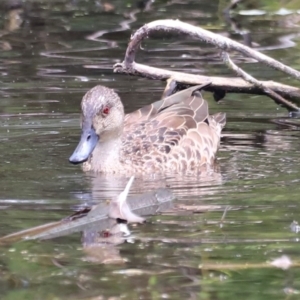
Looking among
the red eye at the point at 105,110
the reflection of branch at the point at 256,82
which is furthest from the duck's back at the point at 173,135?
the reflection of branch at the point at 256,82

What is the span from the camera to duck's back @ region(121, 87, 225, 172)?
833 cm

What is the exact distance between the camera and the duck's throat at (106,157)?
8312mm

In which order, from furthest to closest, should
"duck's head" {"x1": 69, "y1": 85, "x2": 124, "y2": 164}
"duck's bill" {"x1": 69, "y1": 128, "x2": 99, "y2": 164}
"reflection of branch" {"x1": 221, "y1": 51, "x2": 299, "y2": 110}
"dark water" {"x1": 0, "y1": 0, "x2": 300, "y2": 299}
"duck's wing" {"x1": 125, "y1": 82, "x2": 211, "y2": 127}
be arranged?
"reflection of branch" {"x1": 221, "y1": 51, "x2": 299, "y2": 110}, "duck's wing" {"x1": 125, "y1": 82, "x2": 211, "y2": 127}, "duck's head" {"x1": 69, "y1": 85, "x2": 124, "y2": 164}, "duck's bill" {"x1": 69, "y1": 128, "x2": 99, "y2": 164}, "dark water" {"x1": 0, "y1": 0, "x2": 300, "y2": 299}

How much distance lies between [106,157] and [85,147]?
40cm

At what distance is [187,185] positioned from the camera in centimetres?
757

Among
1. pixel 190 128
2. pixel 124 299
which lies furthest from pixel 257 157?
pixel 124 299

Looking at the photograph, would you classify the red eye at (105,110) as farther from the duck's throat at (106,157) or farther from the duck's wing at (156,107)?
the duck's wing at (156,107)

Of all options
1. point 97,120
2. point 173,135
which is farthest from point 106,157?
point 173,135

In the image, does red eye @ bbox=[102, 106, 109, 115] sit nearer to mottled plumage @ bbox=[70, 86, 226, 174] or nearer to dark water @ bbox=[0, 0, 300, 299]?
mottled plumage @ bbox=[70, 86, 226, 174]

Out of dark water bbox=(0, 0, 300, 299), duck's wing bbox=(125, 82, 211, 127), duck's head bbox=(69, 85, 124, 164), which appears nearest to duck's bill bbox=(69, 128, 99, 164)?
duck's head bbox=(69, 85, 124, 164)

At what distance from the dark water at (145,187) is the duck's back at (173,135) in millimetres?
236

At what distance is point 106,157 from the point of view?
8.31 metres

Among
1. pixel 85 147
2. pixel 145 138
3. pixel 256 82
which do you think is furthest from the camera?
pixel 256 82

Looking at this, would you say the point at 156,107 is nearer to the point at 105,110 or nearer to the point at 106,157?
the point at 105,110
